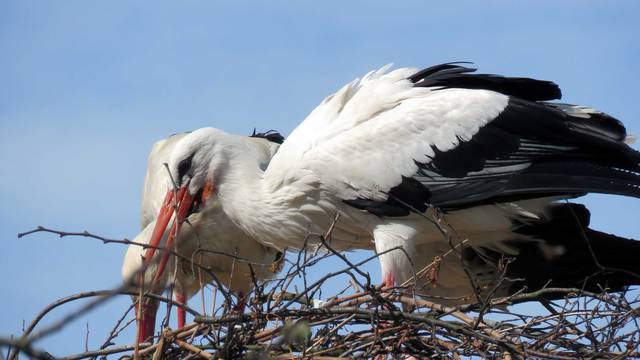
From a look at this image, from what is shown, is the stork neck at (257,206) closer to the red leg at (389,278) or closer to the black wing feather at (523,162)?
the black wing feather at (523,162)

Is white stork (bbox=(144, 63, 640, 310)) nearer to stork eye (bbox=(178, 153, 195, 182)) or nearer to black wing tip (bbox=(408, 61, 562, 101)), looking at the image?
black wing tip (bbox=(408, 61, 562, 101))

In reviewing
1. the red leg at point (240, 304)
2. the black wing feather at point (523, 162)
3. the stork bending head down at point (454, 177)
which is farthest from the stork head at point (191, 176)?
the red leg at point (240, 304)

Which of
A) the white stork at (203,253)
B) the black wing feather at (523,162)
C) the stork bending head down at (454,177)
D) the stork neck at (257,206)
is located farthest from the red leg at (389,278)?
the white stork at (203,253)

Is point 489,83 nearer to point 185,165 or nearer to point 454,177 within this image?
point 454,177

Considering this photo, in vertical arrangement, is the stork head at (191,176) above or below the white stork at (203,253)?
above

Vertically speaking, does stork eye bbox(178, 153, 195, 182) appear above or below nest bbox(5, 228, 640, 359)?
above

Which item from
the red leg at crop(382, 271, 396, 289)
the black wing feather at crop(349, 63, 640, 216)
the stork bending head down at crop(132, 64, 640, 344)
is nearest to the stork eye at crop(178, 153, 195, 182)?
the stork bending head down at crop(132, 64, 640, 344)

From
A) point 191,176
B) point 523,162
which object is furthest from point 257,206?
point 523,162

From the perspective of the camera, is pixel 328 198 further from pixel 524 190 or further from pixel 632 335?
pixel 632 335

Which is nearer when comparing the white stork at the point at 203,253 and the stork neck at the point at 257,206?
the stork neck at the point at 257,206

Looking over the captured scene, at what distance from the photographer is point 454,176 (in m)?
5.21

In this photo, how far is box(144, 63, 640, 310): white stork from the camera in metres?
5.12

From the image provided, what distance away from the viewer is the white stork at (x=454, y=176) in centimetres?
512

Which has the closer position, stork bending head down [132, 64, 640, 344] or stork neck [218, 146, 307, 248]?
stork bending head down [132, 64, 640, 344]
